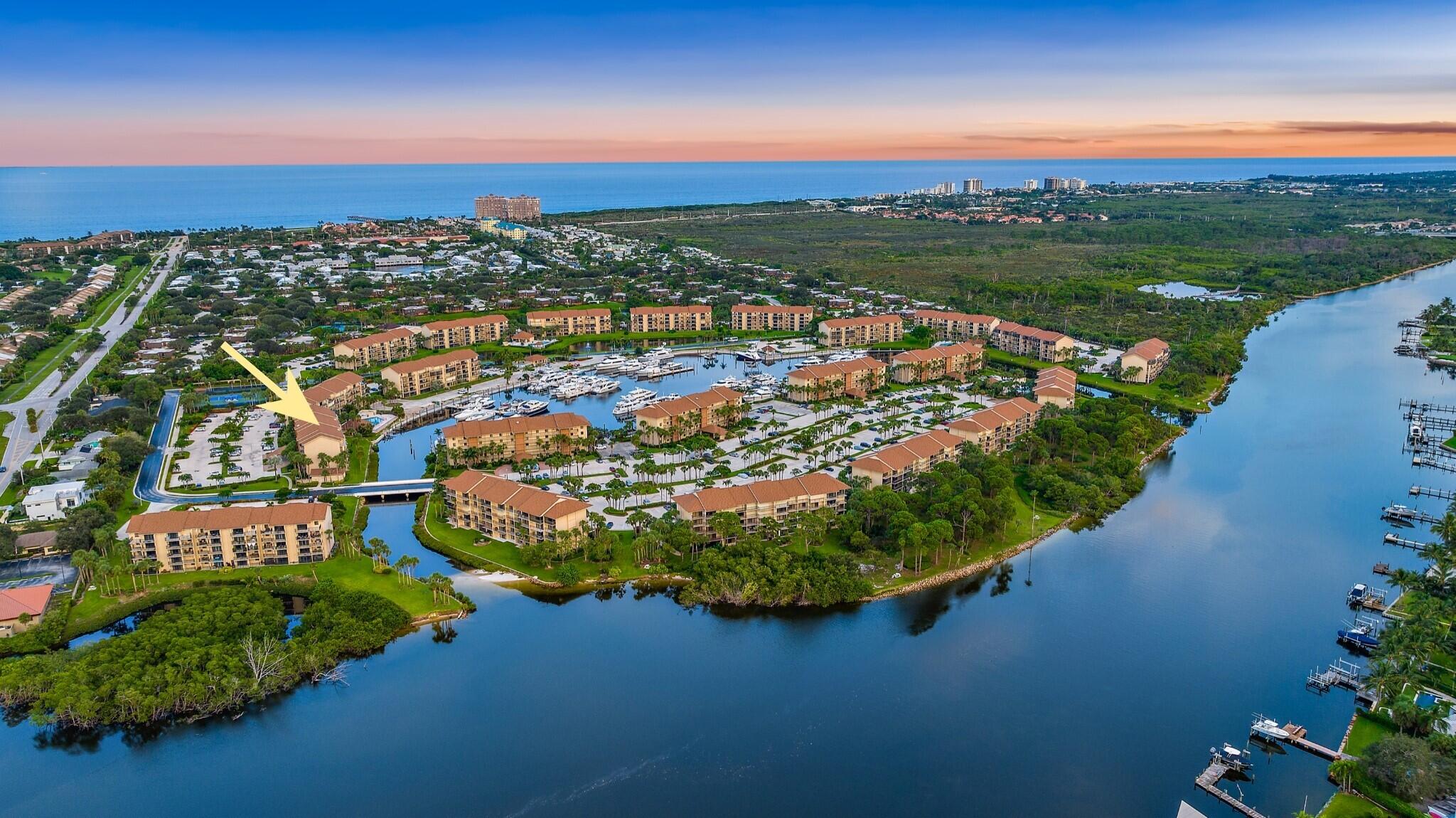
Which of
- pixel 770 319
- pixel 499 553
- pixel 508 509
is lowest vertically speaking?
pixel 499 553

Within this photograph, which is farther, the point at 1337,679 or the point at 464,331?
the point at 464,331

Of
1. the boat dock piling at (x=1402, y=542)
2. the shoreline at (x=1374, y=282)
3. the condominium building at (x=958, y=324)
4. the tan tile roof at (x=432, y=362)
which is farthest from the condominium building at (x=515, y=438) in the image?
the shoreline at (x=1374, y=282)

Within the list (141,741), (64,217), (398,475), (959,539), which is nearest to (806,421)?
(959,539)

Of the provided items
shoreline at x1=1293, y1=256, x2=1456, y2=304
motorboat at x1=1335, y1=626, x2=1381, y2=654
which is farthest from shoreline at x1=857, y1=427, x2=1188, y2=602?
shoreline at x1=1293, y1=256, x2=1456, y2=304

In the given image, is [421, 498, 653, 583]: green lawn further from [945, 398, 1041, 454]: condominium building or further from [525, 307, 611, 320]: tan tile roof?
[525, 307, 611, 320]: tan tile roof

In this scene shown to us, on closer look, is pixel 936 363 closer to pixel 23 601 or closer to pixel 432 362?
pixel 432 362

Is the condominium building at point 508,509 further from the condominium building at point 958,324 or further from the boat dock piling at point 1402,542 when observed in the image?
the condominium building at point 958,324

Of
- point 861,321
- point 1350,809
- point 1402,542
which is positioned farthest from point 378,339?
point 1350,809
